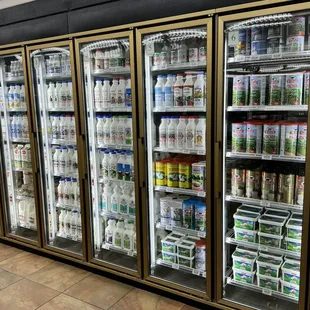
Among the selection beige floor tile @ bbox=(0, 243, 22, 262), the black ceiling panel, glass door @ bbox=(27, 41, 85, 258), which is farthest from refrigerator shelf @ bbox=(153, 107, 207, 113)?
beige floor tile @ bbox=(0, 243, 22, 262)

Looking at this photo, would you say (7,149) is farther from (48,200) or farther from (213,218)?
(213,218)

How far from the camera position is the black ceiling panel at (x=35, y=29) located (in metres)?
3.17

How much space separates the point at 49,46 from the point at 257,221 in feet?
8.25

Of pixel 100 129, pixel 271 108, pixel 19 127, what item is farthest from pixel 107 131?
pixel 271 108

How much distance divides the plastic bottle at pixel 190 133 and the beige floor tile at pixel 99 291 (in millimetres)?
1509

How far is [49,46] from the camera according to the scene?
317cm

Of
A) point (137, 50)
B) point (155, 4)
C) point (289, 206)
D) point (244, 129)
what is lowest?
point (289, 206)

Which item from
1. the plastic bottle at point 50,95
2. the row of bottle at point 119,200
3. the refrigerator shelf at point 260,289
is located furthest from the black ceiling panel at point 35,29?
the refrigerator shelf at point 260,289

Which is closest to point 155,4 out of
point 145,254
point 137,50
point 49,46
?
point 137,50

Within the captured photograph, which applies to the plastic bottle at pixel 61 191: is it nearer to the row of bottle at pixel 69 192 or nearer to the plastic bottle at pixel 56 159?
the row of bottle at pixel 69 192

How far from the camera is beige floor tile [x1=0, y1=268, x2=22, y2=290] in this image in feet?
10.7

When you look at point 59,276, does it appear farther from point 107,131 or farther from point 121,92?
point 121,92

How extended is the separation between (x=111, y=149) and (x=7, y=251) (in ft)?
6.49

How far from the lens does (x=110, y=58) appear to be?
3070 mm
